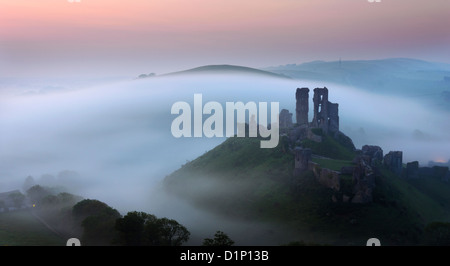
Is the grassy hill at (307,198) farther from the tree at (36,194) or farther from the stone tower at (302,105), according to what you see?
the tree at (36,194)

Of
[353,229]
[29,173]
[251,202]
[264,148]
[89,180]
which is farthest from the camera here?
[29,173]

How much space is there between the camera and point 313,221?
60250 mm

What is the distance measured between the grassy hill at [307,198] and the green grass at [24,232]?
1116 inches

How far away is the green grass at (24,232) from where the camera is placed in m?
53.5

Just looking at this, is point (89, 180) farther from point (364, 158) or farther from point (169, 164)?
point (364, 158)

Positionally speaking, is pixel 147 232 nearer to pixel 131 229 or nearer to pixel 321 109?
pixel 131 229

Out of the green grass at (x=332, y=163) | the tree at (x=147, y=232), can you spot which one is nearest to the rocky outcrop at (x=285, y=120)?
the green grass at (x=332, y=163)

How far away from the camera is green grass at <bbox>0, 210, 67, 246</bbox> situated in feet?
175

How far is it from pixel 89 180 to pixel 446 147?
512 feet

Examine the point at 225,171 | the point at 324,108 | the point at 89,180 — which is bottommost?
the point at 89,180

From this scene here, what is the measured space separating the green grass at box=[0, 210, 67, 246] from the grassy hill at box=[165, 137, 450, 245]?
28340mm

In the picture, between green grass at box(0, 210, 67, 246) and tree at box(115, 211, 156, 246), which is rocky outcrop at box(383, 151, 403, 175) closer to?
tree at box(115, 211, 156, 246)

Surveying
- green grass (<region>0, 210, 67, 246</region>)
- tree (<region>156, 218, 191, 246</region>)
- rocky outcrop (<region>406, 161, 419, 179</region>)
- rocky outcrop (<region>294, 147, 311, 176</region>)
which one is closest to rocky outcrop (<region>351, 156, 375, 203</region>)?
rocky outcrop (<region>294, 147, 311, 176</region>)
